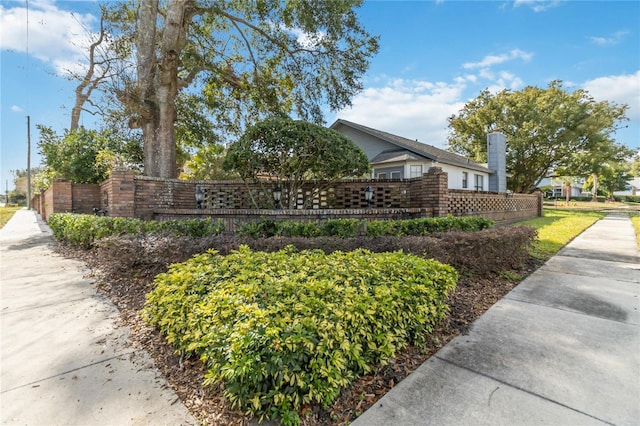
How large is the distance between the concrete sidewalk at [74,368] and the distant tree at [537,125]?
27.2 metres

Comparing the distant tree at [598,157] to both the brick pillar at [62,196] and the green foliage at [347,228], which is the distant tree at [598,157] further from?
the brick pillar at [62,196]

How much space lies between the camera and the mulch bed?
6.15 ft

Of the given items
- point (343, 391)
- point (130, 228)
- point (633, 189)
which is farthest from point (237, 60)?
point (633, 189)

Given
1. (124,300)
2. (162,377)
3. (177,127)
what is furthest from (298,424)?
(177,127)

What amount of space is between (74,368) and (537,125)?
28.6 metres

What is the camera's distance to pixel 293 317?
6.64 ft

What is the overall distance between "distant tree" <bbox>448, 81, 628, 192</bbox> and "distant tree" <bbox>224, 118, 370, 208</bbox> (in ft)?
71.9

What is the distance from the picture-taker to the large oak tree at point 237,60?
352 inches

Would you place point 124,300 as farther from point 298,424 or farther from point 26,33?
point 26,33

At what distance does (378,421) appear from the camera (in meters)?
1.85

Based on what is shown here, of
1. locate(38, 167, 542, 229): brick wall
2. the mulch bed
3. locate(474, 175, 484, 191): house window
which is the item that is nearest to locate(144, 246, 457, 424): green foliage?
the mulch bed

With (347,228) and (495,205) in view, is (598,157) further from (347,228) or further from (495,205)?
(347,228)

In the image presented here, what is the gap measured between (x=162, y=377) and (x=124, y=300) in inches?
77.7

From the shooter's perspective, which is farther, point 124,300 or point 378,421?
point 124,300
